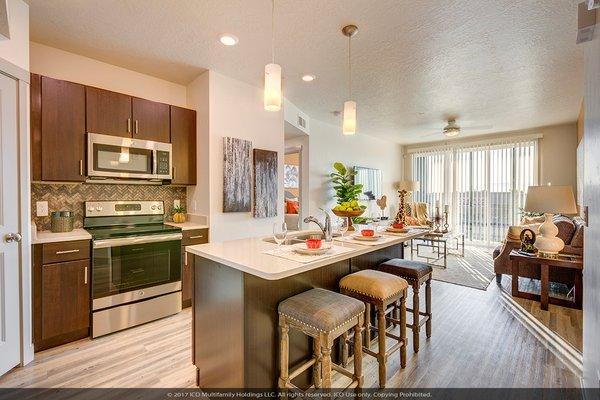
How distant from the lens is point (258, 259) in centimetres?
152

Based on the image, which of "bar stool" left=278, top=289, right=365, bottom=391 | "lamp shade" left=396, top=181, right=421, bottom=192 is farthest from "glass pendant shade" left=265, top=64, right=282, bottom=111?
"lamp shade" left=396, top=181, right=421, bottom=192

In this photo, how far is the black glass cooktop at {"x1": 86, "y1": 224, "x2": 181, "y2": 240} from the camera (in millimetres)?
2543

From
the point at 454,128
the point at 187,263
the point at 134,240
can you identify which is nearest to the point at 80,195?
the point at 134,240

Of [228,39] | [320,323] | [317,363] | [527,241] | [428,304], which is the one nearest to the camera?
[320,323]

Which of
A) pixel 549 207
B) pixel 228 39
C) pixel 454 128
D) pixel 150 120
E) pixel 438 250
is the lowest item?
pixel 438 250

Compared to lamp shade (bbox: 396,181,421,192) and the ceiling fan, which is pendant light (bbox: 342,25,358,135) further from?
lamp shade (bbox: 396,181,421,192)

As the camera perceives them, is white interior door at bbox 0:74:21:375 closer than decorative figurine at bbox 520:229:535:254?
Yes

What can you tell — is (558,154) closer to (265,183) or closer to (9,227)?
(265,183)

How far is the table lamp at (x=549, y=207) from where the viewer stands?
2.99 m

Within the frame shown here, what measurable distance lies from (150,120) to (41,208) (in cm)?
132

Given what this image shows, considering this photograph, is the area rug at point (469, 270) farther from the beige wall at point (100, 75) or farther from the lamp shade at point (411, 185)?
the beige wall at point (100, 75)

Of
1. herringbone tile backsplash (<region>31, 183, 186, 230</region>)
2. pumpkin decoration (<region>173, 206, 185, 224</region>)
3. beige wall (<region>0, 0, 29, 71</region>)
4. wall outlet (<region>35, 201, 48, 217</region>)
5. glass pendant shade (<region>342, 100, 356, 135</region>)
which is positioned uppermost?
beige wall (<region>0, 0, 29, 71</region>)

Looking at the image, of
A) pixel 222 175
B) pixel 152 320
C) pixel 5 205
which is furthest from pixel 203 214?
pixel 5 205

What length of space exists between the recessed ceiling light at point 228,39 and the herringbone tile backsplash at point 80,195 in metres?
1.88
